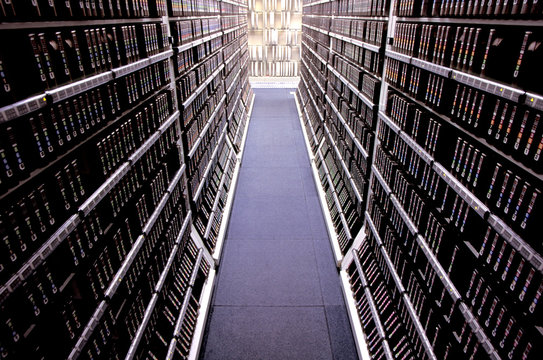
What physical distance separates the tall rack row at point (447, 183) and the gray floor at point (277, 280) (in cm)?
29

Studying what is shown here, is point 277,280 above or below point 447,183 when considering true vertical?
below

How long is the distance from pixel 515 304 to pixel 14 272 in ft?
6.58

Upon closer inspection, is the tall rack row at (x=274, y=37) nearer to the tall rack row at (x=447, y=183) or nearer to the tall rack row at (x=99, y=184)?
the tall rack row at (x=447, y=183)

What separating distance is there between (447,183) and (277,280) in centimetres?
218

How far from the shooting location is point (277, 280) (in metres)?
3.63

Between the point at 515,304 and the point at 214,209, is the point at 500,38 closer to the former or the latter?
the point at 515,304

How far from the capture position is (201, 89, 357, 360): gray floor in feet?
9.62

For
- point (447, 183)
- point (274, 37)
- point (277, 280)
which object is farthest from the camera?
point (274, 37)

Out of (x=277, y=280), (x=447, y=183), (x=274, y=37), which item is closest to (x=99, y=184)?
(x=447, y=183)

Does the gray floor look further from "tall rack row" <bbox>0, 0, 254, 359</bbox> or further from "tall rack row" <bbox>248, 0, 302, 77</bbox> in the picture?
"tall rack row" <bbox>248, 0, 302, 77</bbox>

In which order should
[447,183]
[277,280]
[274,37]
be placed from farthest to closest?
[274,37], [277,280], [447,183]

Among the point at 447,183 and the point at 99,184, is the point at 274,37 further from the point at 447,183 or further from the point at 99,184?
the point at 99,184

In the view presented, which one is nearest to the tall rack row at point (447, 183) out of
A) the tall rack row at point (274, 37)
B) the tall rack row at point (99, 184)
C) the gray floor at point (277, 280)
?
the gray floor at point (277, 280)

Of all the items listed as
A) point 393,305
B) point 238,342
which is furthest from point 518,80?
point 238,342
